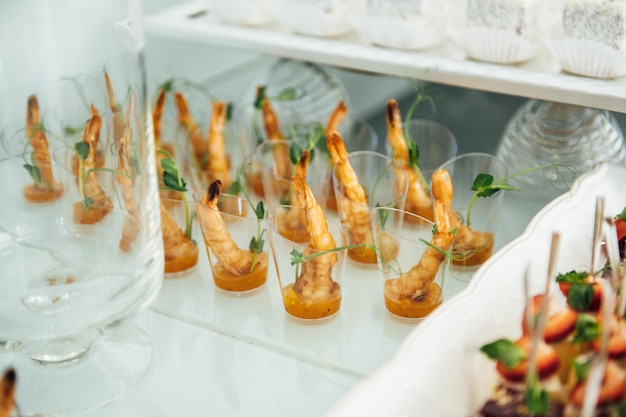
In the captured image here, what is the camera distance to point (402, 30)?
42.3 inches

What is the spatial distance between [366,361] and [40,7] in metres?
0.48

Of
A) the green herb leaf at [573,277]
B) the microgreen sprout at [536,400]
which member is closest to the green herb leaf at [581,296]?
the green herb leaf at [573,277]

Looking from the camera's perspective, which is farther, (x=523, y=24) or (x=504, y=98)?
(x=504, y=98)

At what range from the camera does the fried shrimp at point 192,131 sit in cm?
113

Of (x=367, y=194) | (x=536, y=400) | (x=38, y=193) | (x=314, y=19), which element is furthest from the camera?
(x=314, y=19)

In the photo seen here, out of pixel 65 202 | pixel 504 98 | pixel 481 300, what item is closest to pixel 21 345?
pixel 65 202

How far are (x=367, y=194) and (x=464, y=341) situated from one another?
0.38 m

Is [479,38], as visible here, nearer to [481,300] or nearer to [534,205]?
[534,205]

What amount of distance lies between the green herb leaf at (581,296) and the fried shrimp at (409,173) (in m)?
0.32

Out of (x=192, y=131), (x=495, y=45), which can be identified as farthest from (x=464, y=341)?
(x=192, y=131)

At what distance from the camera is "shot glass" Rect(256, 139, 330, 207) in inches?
40.1

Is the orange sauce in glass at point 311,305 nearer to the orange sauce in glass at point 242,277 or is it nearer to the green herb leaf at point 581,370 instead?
the orange sauce in glass at point 242,277

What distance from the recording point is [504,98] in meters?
1.58

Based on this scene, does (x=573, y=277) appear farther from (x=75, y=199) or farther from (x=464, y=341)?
(x=75, y=199)
